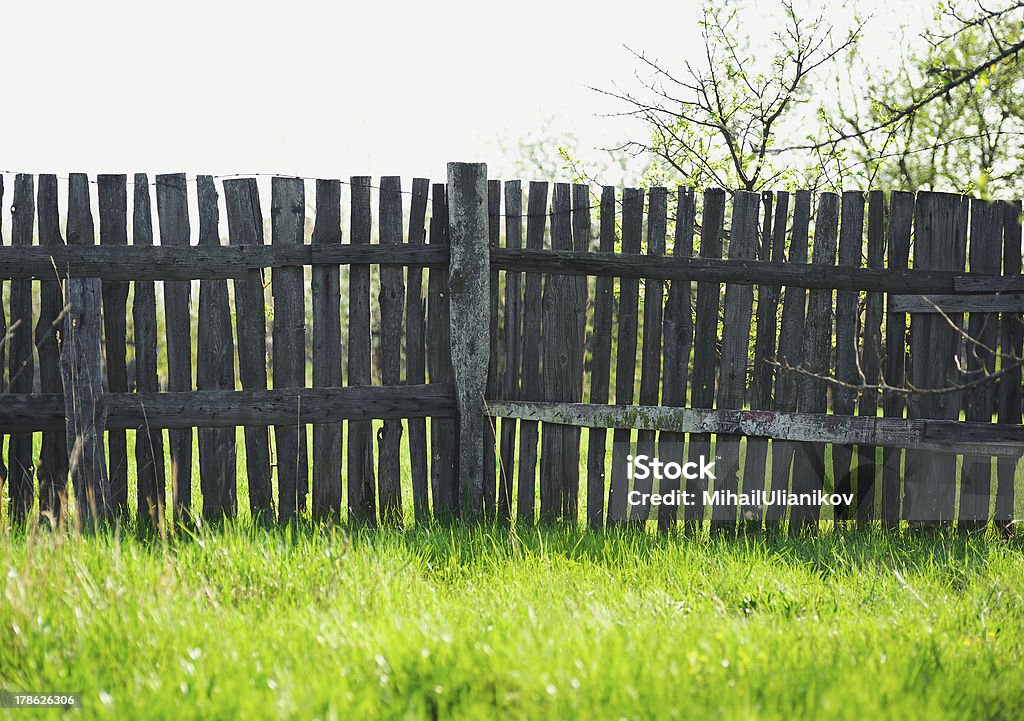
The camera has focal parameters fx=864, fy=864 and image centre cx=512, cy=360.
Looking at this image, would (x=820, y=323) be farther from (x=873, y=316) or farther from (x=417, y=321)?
(x=417, y=321)

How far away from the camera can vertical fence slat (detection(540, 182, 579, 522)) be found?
488cm

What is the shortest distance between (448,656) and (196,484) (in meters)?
3.70

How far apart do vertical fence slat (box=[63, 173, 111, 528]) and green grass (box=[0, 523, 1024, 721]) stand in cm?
57

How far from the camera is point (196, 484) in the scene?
581 centimetres

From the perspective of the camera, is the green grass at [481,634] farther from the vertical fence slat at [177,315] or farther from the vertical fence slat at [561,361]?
the vertical fence slat at [561,361]

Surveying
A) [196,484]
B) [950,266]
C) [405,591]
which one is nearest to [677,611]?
[405,591]

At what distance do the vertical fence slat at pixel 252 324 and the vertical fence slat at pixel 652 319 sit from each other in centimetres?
212

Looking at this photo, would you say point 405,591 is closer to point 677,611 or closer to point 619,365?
point 677,611

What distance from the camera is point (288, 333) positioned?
4.68 meters

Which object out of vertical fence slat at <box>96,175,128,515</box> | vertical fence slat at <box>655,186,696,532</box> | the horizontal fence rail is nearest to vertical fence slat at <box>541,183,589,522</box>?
the horizontal fence rail

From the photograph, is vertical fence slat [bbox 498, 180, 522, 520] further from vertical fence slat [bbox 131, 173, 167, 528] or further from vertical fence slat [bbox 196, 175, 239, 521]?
→ vertical fence slat [bbox 131, 173, 167, 528]

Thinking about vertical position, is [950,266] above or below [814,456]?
above

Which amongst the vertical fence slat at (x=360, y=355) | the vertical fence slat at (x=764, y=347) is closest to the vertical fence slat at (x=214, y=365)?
the vertical fence slat at (x=360, y=355)

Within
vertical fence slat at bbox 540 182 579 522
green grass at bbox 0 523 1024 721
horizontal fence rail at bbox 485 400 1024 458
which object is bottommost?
green grass at bbox 0 523 1024 721
